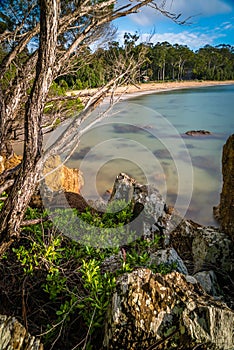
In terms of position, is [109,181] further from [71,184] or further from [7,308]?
[7,308]

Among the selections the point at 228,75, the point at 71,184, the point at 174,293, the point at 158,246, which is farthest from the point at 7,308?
the point at 228,75

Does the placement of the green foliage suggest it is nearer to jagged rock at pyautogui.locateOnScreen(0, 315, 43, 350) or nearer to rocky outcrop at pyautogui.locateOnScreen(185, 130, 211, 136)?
jagged rock at pyautogui.locateOnScreen(0, 315, 43, 350)

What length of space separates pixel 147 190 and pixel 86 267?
1646mm

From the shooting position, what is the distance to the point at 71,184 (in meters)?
6.00

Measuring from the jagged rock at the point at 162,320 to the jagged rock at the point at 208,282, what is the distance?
743mm

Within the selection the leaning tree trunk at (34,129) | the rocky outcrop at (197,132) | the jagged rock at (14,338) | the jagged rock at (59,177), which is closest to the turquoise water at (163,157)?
the rocky outcrop at (197,132)

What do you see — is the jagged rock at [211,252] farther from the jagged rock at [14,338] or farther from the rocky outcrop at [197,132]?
the rocky outcrop at [197,132]

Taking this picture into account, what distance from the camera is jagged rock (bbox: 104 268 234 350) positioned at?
4.22ft

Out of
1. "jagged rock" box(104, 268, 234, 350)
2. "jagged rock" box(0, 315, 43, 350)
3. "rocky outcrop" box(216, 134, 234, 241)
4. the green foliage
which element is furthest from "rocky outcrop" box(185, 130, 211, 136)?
"jagged rock" box(0, 315, 43, 350)

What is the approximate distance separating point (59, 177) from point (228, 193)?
3.30m

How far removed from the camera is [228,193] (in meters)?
3.14

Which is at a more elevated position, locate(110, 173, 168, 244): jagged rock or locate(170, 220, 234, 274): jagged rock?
locate(110, 173, 168, 244): jagged rock

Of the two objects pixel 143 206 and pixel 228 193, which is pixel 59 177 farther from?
pixel 228 193

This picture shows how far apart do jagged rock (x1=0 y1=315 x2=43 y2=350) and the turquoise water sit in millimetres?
2365
